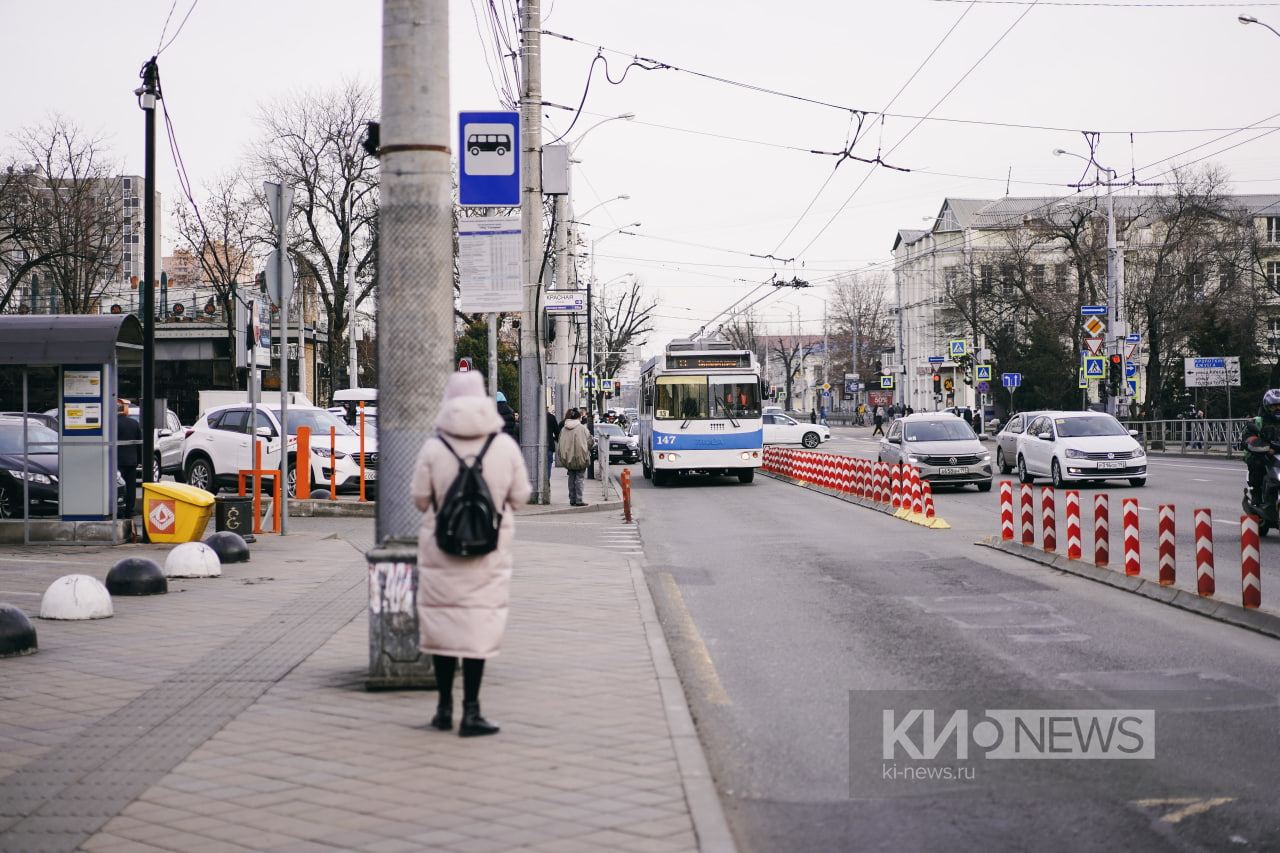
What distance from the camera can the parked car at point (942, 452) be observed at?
2578 cm

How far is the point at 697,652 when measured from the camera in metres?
8.73

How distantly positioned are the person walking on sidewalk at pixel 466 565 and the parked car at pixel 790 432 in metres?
48.8

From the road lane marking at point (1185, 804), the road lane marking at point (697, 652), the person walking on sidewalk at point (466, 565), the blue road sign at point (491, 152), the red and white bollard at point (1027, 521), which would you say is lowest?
the road lane marking at point (697, 652)

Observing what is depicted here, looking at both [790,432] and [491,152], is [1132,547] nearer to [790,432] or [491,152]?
[491,152]

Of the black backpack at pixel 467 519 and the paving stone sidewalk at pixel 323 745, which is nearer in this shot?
the paving stone sidewalk at pixel 323 745

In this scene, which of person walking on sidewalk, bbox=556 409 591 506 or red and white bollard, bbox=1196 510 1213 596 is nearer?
red and white bollard, bbox=1196 510 1213 596

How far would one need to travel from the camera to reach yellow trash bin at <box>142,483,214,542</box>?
50.1 ft

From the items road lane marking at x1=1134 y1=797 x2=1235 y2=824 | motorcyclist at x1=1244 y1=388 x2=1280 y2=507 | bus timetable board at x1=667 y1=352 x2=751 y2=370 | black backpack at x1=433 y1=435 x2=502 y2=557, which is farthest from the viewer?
bus timetable board at x1=667 y1=352 x2=751 y2=370

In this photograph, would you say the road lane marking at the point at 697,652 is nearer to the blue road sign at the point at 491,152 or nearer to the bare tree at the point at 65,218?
the blue road sign at the point at 491,152

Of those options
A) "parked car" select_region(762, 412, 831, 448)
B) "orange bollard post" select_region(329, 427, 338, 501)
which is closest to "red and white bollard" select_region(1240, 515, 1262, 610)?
"orange bollard post" select_region(329, 427, 338, 501)

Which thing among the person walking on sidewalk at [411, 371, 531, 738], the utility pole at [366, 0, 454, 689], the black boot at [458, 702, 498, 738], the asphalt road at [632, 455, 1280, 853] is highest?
the utility pole at [366, 0, 454, 689]

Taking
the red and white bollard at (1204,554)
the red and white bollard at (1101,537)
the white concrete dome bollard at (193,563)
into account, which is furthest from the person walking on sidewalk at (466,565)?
the red and white bollard at (1101,537)

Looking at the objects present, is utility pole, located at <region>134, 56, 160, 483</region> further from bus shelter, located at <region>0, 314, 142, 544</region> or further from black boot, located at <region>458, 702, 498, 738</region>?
black boot, located at <region>458, 702, 498, 738</region>

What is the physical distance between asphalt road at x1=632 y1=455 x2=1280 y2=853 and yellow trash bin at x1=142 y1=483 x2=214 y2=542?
561cm
